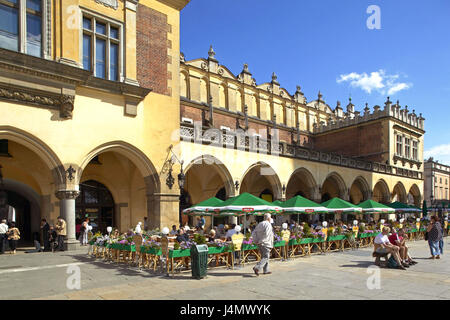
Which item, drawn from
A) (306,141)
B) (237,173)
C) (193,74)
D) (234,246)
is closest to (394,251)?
(234,246)

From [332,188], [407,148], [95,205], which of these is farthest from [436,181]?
[95,205]

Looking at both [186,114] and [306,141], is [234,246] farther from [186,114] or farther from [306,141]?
[306,141]

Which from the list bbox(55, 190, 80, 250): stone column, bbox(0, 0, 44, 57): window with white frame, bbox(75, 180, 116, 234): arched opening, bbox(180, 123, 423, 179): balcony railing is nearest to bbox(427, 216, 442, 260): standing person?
bbox(180, 123, 423, 179): balcony railing

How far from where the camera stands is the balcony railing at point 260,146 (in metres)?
19.0

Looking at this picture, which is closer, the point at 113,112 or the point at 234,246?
the point at 234,246

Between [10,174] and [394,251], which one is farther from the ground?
[10,174]

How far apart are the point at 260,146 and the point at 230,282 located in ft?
47.1

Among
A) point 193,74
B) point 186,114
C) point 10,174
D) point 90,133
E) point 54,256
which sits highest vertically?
point 193,74

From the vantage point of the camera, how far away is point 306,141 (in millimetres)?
37375

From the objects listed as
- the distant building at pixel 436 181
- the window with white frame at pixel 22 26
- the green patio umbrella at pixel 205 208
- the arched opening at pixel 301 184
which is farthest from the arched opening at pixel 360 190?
the distant building at pixel 436 181

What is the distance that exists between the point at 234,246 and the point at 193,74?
18891mm

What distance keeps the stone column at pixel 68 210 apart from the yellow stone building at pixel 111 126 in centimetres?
4

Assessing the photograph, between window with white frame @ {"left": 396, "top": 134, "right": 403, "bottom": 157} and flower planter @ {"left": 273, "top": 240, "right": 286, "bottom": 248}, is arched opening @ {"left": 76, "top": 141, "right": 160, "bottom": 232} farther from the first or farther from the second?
window with white frame @ {"left": 396, "top": 134, "right": 403, "bottom": 157}

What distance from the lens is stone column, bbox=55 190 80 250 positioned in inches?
562
